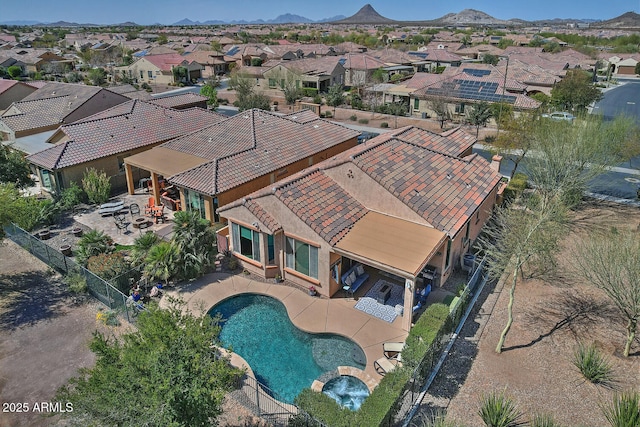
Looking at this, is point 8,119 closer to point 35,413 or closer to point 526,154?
point 35,413

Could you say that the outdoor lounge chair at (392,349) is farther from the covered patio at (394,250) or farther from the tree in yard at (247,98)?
the tree in yard at (247,98)

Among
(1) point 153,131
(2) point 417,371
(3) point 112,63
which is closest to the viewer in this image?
(2) point 417,371

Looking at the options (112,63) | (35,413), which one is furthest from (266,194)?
(112,63)

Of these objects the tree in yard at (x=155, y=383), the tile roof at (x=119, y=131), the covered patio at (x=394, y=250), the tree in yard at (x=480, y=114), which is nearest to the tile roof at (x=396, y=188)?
the covered patio at (x=394, y=250)

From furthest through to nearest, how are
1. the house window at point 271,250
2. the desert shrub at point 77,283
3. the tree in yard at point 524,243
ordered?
the house window at point 271,250 < the desert shrub at point 77,283 < the tree in yard at point 524,243

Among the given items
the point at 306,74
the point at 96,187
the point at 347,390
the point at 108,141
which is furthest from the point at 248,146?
the point at 306,74

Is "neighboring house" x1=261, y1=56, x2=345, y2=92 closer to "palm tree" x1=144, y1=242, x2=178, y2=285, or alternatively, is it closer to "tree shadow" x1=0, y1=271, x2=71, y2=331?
"palm tree" x1=144, y1=242, x2=178, y2=285

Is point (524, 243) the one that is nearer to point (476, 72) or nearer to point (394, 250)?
point (394, 250)
